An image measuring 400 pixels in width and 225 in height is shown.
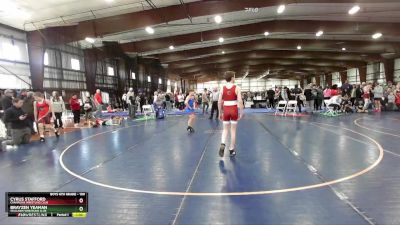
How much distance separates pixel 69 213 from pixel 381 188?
→ 147 inches

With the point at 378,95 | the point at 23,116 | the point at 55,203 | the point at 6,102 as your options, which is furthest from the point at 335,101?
the point at 55,203

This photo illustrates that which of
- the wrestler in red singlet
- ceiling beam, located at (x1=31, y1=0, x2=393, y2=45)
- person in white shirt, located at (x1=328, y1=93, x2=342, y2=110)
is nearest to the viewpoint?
the wrestler in red singlet

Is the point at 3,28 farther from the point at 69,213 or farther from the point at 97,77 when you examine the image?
the point at 69,213

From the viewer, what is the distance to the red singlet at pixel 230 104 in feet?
A: 20.5

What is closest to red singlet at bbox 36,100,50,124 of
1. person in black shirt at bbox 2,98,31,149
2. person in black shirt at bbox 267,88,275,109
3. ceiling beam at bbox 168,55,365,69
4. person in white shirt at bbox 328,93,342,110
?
person in black shirt at bbox 2,98,31,149

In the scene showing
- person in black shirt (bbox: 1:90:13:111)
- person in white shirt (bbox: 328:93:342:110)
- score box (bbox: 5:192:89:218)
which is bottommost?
score box (bbox: 5:192:89:218)

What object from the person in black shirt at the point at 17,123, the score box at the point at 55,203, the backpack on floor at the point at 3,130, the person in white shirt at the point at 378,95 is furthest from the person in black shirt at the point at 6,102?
the person in white shirt at the point at 378,95

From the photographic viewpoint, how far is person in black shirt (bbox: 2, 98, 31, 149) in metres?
8.91

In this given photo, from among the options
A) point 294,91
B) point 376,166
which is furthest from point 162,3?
point 376,166

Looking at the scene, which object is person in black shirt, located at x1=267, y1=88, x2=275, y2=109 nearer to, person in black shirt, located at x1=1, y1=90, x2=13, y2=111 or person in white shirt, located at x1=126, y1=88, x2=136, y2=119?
person in white shirt, located at x1=126, y1=88, x2=136, y2=119

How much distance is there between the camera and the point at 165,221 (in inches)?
127

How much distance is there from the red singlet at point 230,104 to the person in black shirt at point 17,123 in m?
A: 6.19

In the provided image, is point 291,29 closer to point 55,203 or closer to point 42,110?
point 42,110

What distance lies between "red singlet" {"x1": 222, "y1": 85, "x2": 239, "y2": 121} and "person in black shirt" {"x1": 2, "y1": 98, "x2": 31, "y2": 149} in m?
6.19
